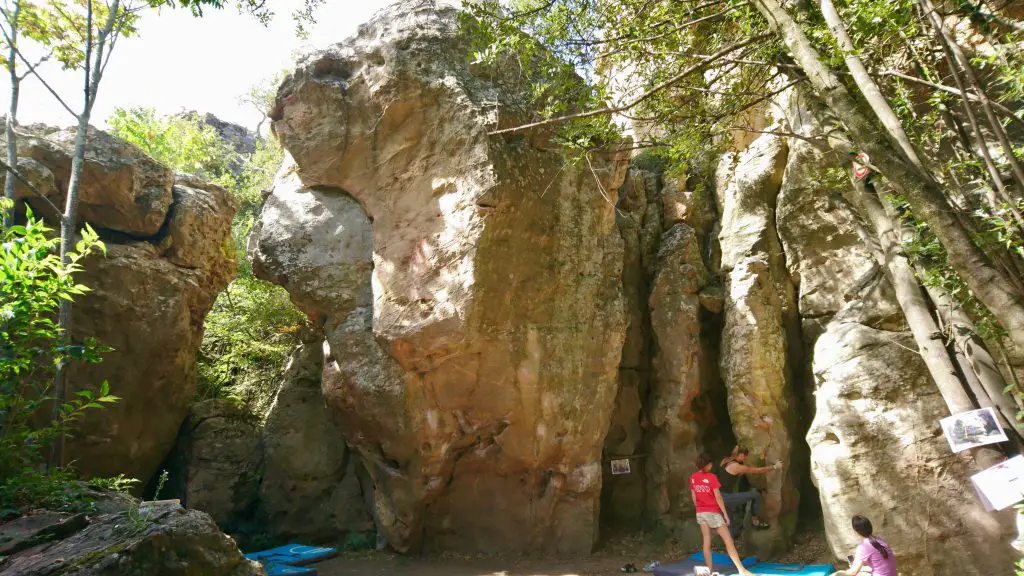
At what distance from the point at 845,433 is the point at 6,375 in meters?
7.66

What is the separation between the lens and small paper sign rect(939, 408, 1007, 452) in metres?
4.01

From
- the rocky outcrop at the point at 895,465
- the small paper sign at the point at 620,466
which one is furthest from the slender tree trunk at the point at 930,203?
the small paper sign at the point at 620,466

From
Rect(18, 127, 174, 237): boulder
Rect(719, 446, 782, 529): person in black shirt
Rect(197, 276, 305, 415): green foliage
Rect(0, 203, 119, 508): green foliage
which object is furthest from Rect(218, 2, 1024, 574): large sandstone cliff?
Rect(0, 203, 119, 508): green foliage

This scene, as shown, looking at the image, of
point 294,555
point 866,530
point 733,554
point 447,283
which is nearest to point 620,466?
point 733,554

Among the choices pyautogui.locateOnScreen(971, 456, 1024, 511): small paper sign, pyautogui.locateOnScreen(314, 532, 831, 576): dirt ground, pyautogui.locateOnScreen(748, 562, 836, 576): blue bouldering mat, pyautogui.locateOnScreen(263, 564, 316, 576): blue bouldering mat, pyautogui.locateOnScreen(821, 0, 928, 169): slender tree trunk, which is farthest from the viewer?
pyautogui.locateOnScreen(314, 532, 831, 576): dirt ground

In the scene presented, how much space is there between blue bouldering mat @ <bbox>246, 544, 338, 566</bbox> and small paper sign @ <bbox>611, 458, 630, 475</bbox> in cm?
439

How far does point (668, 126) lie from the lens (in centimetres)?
696

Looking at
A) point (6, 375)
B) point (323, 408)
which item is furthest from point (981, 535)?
point (323, 408)

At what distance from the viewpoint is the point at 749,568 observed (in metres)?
6.77

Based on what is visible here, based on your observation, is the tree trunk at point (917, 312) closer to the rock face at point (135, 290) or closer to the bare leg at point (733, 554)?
the bare leg at point (733, 554)

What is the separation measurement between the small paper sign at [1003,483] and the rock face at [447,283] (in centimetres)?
506

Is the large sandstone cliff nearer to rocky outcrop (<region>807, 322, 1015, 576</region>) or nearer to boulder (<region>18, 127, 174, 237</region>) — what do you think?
rocky outcrop (<region>807, 322, 1015, 576</region>)

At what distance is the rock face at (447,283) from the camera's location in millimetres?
7934

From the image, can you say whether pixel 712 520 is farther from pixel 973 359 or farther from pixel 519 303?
pixel 519 303
